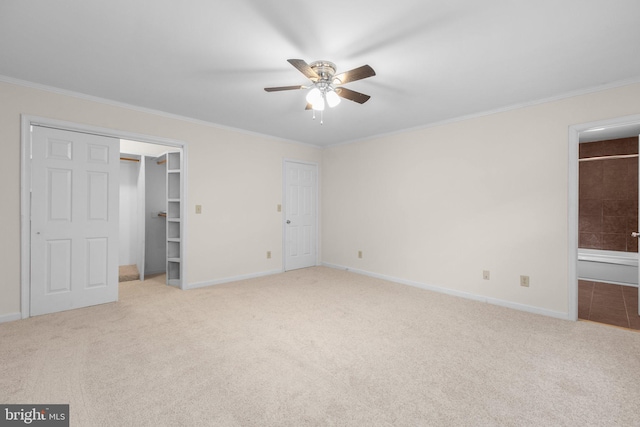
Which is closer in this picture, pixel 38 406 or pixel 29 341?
pixel 38 406

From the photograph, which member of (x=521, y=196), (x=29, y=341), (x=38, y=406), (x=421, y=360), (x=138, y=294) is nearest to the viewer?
(x=38, y=406)

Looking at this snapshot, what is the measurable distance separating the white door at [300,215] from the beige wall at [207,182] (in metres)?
0.19

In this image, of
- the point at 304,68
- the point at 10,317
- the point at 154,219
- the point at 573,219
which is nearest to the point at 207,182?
the point at 154,219

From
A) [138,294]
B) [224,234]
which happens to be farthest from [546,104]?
[138,294]

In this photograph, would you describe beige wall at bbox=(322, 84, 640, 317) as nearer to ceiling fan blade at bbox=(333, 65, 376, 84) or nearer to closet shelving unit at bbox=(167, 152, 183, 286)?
ceiling fan blade at bbox=(333, 65, 376, 84)

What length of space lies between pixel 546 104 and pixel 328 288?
3.49 metres

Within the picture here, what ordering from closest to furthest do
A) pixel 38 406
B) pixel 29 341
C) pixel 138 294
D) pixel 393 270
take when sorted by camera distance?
pixel 38 406 → pixel 29 341 → pixel 138 294 → pixel 393 270

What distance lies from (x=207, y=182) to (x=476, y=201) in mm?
3761

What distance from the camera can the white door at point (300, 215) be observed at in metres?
5.49

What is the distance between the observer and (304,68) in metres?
2.15

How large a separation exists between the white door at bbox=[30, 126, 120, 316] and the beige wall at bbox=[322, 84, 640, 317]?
3.63 m

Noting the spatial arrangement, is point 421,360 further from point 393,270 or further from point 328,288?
point 393,270

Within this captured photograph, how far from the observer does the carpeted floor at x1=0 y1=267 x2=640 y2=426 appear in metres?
1.73

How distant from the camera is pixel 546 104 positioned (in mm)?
3320
